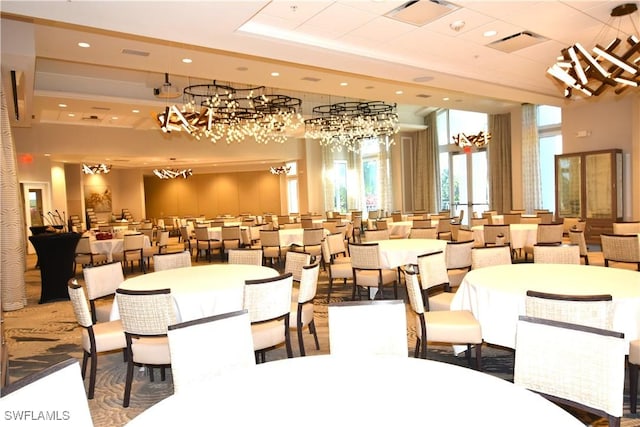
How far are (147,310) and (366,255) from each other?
3.22 m

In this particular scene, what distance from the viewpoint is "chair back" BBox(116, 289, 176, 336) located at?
356 centimetres

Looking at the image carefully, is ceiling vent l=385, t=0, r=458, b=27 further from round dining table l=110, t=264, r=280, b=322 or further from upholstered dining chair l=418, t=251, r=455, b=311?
round dining table l=110, t=264, r=280, b=322

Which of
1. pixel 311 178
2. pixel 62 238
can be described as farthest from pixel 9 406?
pixel 311 178

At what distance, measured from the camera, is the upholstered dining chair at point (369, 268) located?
607 centimetres

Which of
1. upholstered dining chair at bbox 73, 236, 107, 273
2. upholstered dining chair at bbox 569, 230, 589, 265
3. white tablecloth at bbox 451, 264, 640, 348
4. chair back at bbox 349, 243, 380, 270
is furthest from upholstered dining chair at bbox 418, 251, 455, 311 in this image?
upholstered dining chair at bbox 73, 236, 107, 273

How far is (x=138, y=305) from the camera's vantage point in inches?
141

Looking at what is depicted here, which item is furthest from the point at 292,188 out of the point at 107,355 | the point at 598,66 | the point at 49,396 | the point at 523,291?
the point at 49,396

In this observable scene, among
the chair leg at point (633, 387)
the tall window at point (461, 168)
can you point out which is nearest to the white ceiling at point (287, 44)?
the chair leg at point (633, 387)

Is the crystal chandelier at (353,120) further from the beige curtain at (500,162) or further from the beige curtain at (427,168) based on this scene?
the beige curtain at (427,168)

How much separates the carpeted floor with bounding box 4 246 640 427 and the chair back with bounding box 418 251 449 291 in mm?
716

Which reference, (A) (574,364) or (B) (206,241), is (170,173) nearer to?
(B) (206,241)

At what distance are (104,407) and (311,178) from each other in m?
17.1

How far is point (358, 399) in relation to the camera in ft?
6.08

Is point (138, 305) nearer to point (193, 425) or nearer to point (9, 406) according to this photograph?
point (9, 406)
